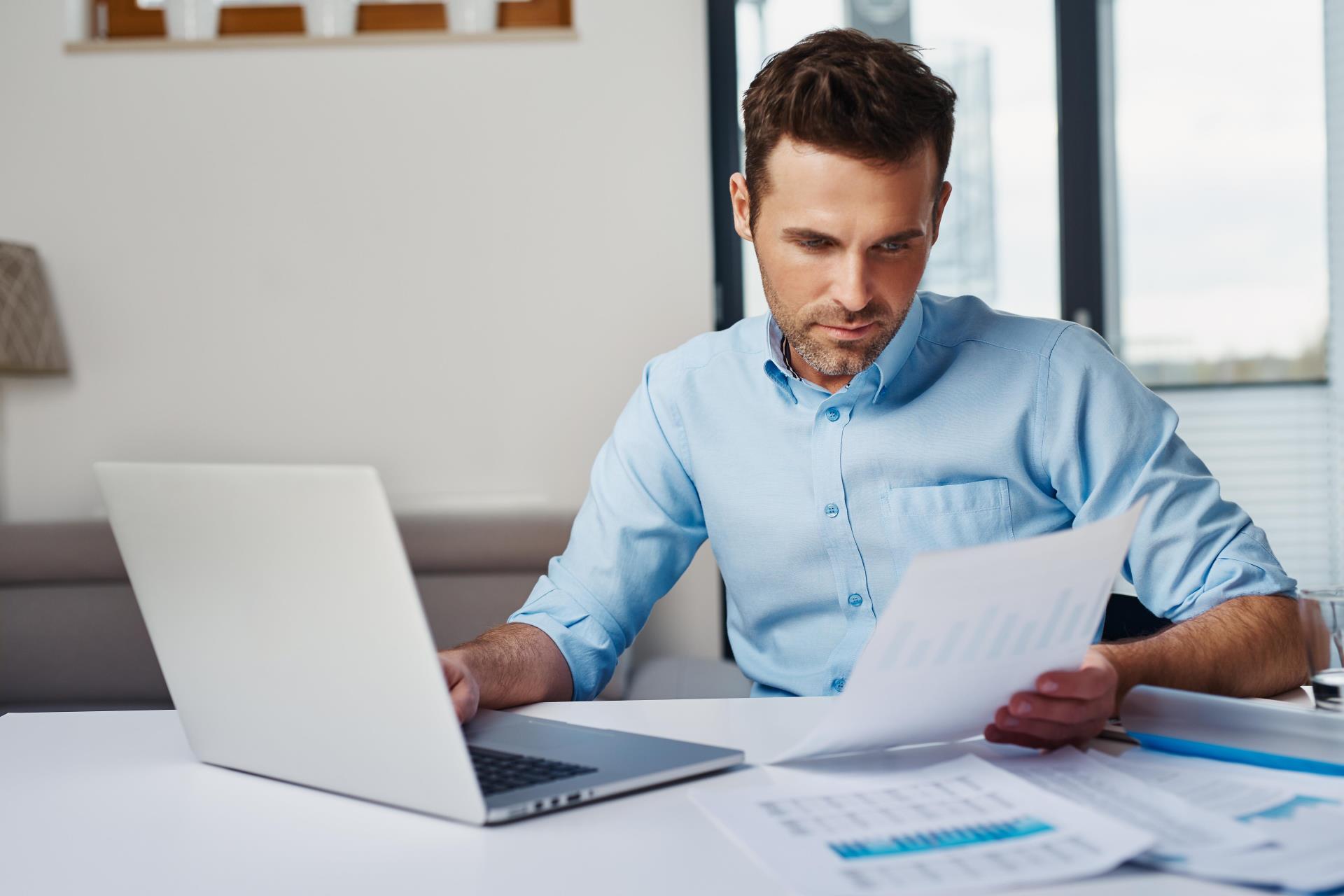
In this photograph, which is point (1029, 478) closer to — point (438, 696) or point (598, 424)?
point (438, 696)

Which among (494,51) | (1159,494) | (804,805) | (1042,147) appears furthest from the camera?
(1042,147)

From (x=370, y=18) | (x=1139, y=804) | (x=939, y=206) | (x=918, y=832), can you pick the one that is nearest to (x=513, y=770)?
(x=918, y=832)

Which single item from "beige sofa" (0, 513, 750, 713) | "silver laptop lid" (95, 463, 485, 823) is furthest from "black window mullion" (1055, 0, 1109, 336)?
"silver laptop lid" (95, 463, 485, 823)

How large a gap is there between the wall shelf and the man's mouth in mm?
1627

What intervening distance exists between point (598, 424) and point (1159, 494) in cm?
164

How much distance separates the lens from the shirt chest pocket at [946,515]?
52.2 inches

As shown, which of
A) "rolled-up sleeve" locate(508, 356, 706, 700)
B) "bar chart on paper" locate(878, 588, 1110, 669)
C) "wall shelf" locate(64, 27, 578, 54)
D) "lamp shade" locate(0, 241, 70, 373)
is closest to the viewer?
"bar chart on paper" locate(878, 588, 1110, 669)

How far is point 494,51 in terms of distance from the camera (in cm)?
269

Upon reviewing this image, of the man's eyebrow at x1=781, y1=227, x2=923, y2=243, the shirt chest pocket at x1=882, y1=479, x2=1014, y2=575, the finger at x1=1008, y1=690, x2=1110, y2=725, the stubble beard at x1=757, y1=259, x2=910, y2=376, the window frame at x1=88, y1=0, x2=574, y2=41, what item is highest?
the window frame at x1=88, y1=0, x2=574, y2=41

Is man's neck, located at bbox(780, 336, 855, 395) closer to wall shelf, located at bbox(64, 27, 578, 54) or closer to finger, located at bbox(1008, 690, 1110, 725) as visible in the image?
finger, located at bbox(1008, 690, 1110, 725)

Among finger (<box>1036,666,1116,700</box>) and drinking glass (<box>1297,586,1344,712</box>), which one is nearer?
finger (<box>1036,666,1116,700</box>)

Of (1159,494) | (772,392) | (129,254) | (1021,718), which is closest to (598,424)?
(129,254)

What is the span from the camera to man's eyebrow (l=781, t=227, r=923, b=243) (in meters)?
1.25

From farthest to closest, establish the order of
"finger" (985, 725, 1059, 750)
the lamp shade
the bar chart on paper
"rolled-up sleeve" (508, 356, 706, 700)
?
the lamp shade → "rolled-up sleeve" (508, 356, 706, 700) → "finger" (985, 725, 1059, 750) → the bar chart on paper
